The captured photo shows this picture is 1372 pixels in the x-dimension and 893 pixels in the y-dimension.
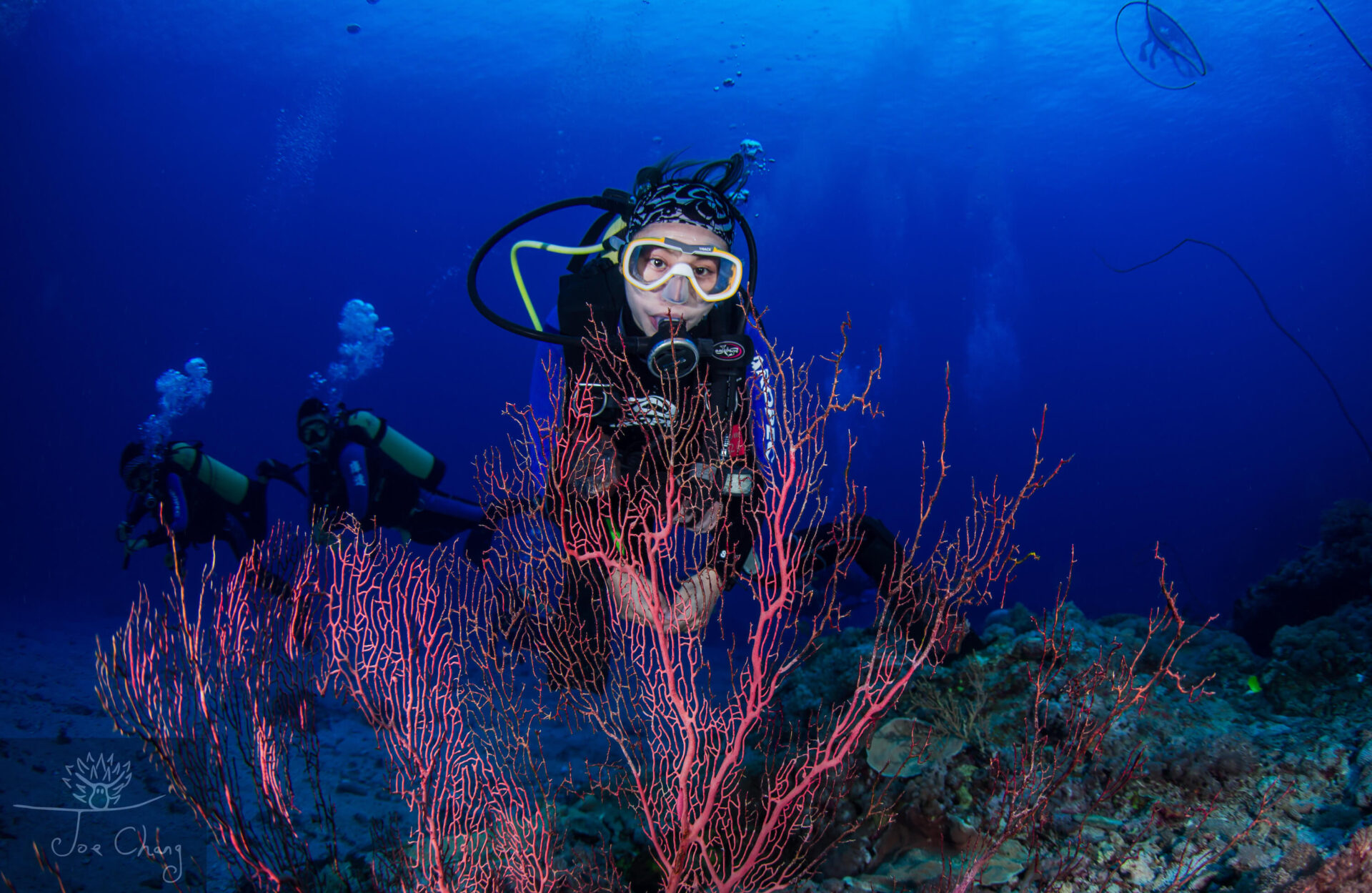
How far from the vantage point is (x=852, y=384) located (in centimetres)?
3641

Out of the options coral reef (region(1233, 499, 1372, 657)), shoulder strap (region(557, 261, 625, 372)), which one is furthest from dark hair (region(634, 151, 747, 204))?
coral reef (region(1233, 499, 1372, 657))

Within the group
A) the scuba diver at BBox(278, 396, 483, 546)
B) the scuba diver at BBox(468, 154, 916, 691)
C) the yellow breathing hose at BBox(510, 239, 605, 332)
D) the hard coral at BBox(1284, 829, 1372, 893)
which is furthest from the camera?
the scuba diver at BBox(278, 396, 483, 546)

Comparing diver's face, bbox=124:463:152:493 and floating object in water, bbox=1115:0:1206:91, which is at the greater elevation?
floating object in water, bbox=1115:0:1206:91

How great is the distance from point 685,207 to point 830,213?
49.2m

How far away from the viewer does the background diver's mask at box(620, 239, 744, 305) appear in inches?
129

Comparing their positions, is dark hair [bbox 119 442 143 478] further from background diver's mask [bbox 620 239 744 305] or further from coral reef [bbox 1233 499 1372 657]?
coral reef [bbox 1233 499 1372 657]

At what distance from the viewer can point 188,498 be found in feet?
26.1

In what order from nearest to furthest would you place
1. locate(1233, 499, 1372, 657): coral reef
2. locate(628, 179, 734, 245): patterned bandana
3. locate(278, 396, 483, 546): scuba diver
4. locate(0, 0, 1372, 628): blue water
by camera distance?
locate(628, 179, 734, 245): patterned bandana
locate(1233, 499, 1372, 657): coral reef
locate(278, 396, 483, 546): scuba diver
locate(0, 0, 1372, 628): blue water

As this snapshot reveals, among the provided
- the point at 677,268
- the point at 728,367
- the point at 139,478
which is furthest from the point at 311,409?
the point at 728,367

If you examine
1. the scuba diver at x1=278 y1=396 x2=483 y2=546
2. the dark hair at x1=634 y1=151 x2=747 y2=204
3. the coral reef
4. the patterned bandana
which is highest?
the dark hair at x1=634 y1=151 x2=747 y2=204

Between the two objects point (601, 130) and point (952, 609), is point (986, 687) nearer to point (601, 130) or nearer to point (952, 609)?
point (952, 609)

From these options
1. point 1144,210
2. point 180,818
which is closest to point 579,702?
point 180,818

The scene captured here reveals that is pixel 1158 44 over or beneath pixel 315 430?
over

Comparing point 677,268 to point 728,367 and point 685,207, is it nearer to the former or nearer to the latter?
point 685,207
